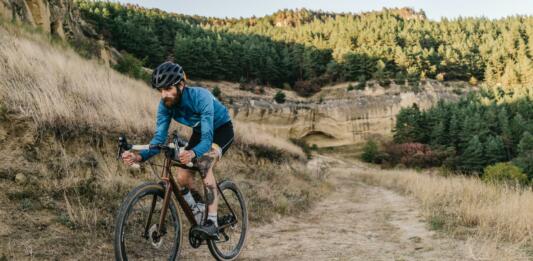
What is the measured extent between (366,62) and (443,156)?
3046cm

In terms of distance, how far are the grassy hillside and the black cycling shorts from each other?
58.2 inches

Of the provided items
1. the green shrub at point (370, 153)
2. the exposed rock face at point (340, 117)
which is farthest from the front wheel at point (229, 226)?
the exposed rock face at point (340, 117)

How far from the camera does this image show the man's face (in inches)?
142

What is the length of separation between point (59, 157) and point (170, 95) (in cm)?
233

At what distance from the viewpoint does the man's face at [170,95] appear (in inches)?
142

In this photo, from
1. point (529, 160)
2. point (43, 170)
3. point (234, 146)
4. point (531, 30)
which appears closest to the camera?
point (43, 170)

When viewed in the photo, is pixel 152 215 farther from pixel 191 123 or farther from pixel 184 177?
pixel 191 123

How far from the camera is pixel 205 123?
356 cm

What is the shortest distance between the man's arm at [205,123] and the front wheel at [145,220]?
57cm

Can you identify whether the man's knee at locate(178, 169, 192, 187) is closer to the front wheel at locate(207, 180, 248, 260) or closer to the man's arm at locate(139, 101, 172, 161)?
the man's arm at locate(139, 101, 172, 161)

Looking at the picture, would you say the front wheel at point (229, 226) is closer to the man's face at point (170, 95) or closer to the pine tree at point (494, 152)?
the man's face at point (170, 95)

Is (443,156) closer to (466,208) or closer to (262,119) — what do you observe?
(262,119)

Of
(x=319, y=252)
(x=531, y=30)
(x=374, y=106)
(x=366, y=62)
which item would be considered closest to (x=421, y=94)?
(x=374, y=106)

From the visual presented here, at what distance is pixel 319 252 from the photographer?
4809 millimetres
